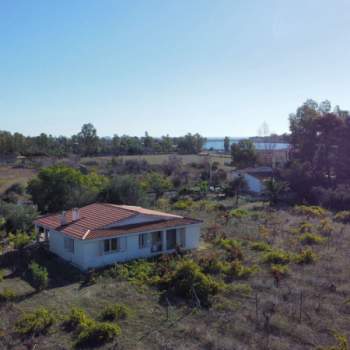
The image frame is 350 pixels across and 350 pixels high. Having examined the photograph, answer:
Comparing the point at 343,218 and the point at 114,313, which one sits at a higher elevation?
the point at 343,218

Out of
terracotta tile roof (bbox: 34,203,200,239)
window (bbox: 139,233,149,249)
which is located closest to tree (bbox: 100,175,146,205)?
terracotta tile roof (bbox: 34,203,200,239)

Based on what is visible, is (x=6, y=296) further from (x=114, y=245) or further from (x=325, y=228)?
(x=325, y=228)

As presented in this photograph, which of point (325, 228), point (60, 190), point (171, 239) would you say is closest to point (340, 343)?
point (171, 239)

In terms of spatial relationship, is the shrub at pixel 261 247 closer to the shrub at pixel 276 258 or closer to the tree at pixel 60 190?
the shrub at pixel 276 258

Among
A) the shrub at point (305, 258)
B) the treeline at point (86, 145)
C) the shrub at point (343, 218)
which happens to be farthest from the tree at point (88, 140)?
the shrub at point (305, 258)

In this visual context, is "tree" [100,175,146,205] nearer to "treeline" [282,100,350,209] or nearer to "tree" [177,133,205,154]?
"treeline" [282,100,350,209]

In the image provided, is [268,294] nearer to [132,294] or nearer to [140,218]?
[132,294]
